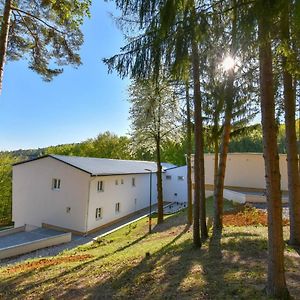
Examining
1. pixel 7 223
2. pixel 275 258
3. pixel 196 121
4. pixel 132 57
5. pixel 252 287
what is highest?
pixel 132 57

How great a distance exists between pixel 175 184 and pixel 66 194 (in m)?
15.8

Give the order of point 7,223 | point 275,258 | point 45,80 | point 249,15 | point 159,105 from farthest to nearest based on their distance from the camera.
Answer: point 7,223, point 159,105, point 45,80, point 275,258, point 249,15

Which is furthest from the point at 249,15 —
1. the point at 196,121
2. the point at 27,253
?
the point at 27,253

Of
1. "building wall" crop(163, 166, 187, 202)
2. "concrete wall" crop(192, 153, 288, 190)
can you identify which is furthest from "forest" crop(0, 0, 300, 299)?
"building wall" crop(163, 166, 187, 202)

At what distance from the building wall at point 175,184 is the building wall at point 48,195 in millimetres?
15619

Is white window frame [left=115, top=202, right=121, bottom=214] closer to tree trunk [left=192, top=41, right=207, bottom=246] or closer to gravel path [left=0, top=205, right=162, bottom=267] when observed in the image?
gravel path [left=0, top=205, right=162, bottom=267]

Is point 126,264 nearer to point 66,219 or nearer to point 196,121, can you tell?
point 196,121

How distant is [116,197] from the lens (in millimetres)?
25281

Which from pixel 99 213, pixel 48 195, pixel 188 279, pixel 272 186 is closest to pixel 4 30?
pixel 188 279

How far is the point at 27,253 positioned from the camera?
52.7 feet

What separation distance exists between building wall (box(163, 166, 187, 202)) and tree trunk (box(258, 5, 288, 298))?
30.2 meters

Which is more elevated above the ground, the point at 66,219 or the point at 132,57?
the point at 132,57

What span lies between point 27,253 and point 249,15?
15957 mm

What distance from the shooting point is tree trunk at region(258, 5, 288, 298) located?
442 cm
